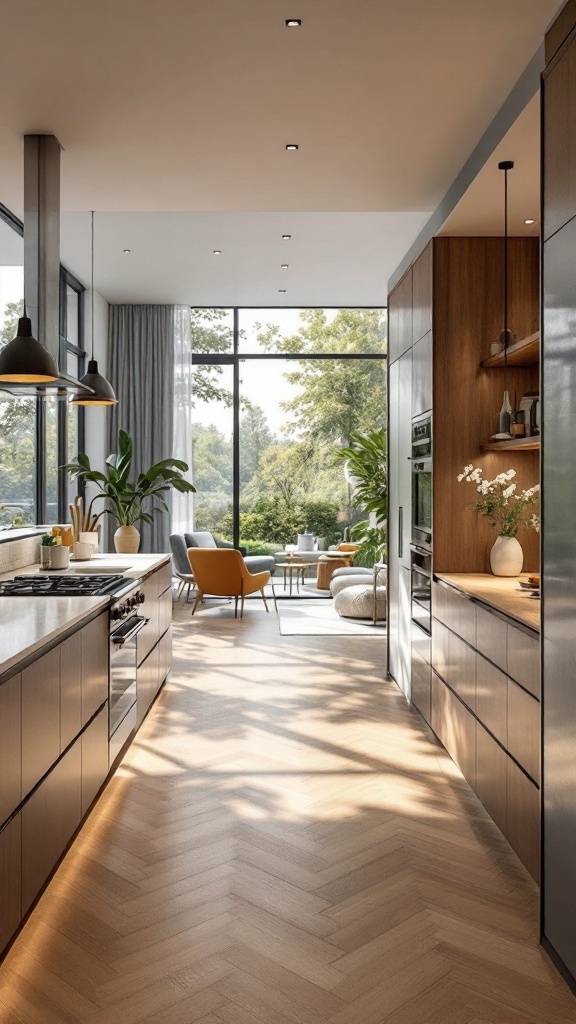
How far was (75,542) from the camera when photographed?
202 inches

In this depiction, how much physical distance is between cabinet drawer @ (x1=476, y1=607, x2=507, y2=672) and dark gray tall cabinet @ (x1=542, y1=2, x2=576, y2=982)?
24.3 inches

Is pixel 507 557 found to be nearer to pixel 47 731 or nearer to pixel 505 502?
pixel 505 502

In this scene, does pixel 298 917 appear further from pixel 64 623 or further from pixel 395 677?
pixel 395 677

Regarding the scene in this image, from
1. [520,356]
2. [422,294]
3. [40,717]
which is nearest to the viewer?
[40,717]

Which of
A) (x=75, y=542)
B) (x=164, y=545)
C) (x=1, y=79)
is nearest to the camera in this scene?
(x=1, y=79)

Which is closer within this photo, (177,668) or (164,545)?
(177,668)

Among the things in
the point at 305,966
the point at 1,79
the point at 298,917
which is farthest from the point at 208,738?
the point at 1,79

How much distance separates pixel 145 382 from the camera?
9.20m

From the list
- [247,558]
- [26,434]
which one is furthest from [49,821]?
[247,558]

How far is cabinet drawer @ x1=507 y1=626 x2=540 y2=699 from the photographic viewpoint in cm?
250

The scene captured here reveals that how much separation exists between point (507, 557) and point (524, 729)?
1374mm

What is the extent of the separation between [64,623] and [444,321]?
2514mm

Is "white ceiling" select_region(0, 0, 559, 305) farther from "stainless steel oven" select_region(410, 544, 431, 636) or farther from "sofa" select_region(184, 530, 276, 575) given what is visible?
"sofa" select_region(184, 530, 276, 575)

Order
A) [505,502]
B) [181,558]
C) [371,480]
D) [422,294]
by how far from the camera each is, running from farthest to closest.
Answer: [181,558] → [371,480] → [422,294] → [505,502]
